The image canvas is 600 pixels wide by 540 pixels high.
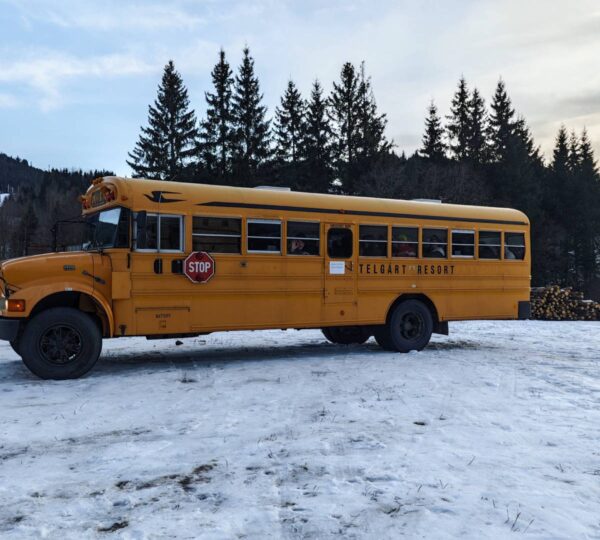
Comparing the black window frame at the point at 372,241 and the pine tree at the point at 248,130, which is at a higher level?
the pine tree at the point at 248,130

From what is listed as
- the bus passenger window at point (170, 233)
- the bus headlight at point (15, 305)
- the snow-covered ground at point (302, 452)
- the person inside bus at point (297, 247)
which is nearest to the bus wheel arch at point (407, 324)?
the snow-covered ground at point (302, 452)

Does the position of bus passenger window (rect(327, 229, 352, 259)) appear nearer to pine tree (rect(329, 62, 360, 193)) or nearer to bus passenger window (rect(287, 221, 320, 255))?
bus passenger window (rect(287, 221, 320, 255))

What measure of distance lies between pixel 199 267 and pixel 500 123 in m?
43.2

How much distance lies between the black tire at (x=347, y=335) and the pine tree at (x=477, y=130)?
3643 centimetres

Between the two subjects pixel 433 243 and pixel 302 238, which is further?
pixel 433 243

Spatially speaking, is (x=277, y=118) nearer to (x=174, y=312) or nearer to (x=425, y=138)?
(x=425, y=138)

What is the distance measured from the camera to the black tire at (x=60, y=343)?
7.45m

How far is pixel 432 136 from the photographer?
4738 centimetres

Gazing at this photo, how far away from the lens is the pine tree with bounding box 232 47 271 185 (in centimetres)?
3622

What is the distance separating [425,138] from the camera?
4756cm

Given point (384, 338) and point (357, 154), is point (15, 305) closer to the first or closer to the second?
point (384, 338)

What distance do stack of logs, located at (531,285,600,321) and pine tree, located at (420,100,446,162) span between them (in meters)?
27.9

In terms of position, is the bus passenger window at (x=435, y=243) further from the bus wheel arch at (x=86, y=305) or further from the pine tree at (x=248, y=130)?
the pine tree at (x=248, y=130)

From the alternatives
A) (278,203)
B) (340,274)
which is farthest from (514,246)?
(278,203)
